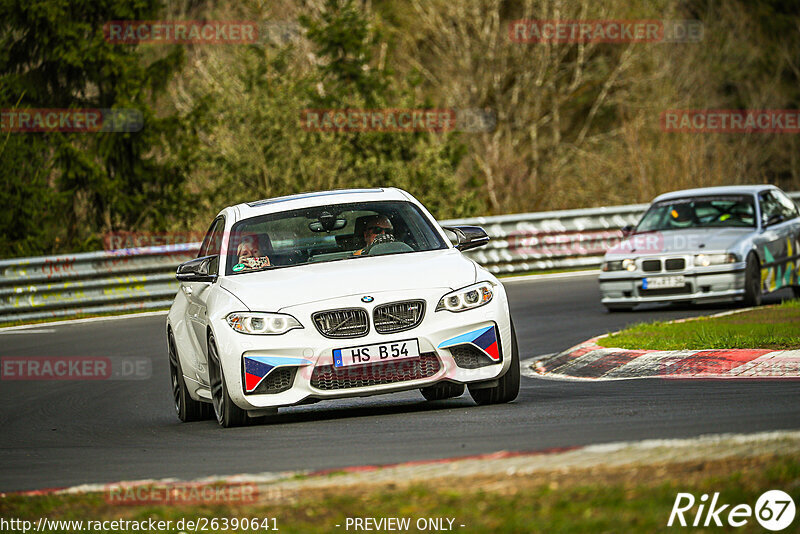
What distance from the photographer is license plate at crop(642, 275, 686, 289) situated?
1688cm

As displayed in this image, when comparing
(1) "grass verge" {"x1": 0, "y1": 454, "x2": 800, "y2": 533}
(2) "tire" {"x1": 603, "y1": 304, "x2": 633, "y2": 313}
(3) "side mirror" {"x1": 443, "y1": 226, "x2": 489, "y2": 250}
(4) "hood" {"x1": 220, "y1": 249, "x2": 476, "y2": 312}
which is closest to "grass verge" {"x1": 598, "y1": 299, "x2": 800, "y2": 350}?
(2) "tire" {"x1": 603, "y1": 304, "x2": 633, "y2": 313}

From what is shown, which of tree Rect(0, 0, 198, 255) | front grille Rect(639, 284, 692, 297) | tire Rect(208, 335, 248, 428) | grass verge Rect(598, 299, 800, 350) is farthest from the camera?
tree Rect(0, 0, 198, 255)

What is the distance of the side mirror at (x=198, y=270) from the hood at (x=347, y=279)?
432 mm

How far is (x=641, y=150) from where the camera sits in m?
35.1

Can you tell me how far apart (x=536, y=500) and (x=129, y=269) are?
56.9ft

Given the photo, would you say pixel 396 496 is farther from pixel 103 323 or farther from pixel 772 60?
pixel 772 60

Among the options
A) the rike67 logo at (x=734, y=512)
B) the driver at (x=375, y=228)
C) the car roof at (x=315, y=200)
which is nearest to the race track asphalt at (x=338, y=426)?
the driver at (x=375, y=228)

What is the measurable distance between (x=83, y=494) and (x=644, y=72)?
136 feet

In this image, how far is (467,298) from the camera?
914 cm

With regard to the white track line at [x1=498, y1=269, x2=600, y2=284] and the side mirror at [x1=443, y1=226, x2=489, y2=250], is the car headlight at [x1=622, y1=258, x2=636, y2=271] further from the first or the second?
the side mirror at [x1=443, y1=226, x2=489, y2=250]

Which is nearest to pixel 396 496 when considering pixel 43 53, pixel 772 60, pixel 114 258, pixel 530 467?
pixel 530 467

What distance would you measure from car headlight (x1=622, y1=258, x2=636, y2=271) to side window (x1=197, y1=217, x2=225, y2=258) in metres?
7.41

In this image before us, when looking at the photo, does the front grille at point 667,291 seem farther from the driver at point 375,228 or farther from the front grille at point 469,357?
the front grille at point 469,357

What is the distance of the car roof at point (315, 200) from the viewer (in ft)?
34.3
